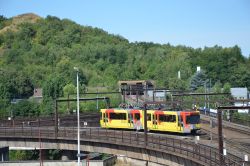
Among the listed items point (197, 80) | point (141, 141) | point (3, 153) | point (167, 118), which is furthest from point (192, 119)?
point (197, 80)

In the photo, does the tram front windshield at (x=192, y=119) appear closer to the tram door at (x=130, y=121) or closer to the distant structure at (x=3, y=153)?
the tram door at (x=130, y=121)

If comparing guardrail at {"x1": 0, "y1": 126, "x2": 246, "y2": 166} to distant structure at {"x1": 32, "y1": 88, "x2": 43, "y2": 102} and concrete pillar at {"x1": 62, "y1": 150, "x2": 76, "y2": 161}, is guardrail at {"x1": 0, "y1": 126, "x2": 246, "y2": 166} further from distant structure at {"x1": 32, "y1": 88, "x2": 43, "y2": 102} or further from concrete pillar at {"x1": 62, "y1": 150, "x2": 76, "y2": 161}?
distant structure at {"x1": 32, "y1": 88, "x2": 43, "y2": 102}

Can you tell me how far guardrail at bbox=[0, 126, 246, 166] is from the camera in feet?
138

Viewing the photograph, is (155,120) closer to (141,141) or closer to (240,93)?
(141,141)

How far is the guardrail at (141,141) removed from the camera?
1653 inches

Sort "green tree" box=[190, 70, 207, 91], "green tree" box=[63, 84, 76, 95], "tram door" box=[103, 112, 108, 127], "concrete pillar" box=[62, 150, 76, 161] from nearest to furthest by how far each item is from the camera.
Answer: "concrete pillar" box=[62, 150, 76, 161], "tram door" box=[103, 112, 108, 127], "green tree" box=[63, 84, 76, 95], "green tree" box=[190, 70, 207, 91]

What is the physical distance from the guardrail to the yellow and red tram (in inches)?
110

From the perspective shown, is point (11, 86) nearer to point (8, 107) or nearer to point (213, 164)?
point (8, 107)

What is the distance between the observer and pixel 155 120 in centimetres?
6444

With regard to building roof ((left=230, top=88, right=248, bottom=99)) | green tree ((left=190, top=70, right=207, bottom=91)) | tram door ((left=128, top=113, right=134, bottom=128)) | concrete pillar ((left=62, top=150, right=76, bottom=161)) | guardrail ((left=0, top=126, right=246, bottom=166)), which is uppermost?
green tree ((left=190, top=70, right=207, bottom=91))

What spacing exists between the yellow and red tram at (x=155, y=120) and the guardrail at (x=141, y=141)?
279cm

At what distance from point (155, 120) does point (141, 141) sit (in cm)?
1137

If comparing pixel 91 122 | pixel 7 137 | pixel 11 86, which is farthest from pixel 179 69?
pixel 7 137

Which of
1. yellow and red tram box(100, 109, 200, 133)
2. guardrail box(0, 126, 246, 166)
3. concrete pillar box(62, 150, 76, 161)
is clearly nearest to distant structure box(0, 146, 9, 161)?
guardrail box(0, 126, 246, 166)
